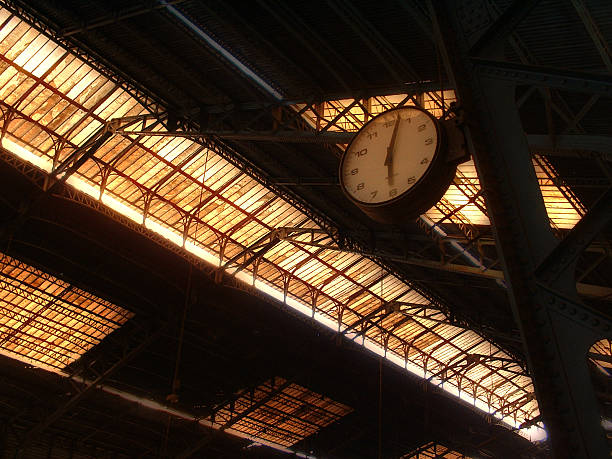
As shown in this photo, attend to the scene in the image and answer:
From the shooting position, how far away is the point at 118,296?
26.3m

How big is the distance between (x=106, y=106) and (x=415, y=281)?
1451 centimetres

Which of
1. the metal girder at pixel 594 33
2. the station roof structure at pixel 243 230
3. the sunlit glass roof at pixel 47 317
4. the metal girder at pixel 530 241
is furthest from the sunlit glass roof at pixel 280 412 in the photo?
the metal girder at pixel 530 241

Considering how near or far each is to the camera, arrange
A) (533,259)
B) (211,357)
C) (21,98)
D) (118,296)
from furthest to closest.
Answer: (211,357)
(118,296)
(21,98)
(533,259)

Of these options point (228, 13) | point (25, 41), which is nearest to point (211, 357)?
point (25, 41)

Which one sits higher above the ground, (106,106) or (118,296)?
(106,106)

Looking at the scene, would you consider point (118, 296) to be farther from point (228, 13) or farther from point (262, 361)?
point (228, 13)

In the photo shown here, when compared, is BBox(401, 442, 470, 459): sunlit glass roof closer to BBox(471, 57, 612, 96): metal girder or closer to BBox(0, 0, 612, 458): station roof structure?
BBox(0, 0, 612, 458): station roof structure

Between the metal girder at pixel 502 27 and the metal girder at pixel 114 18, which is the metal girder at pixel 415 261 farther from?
the metal girder at pixel 502 27

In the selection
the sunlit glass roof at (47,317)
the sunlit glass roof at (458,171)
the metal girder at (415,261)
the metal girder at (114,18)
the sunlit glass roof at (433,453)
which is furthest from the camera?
the sunlit glass roof at (433,453)

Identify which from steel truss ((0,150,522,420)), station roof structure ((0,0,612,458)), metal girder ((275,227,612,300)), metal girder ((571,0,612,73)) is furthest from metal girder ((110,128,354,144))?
metal girder ((275,227,612,300))

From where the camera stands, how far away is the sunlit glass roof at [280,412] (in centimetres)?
3347

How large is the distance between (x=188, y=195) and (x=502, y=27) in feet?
62.1

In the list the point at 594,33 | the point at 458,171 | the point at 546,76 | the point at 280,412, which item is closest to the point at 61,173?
the point at 458,171

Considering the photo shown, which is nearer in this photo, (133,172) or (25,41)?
(25,41)
